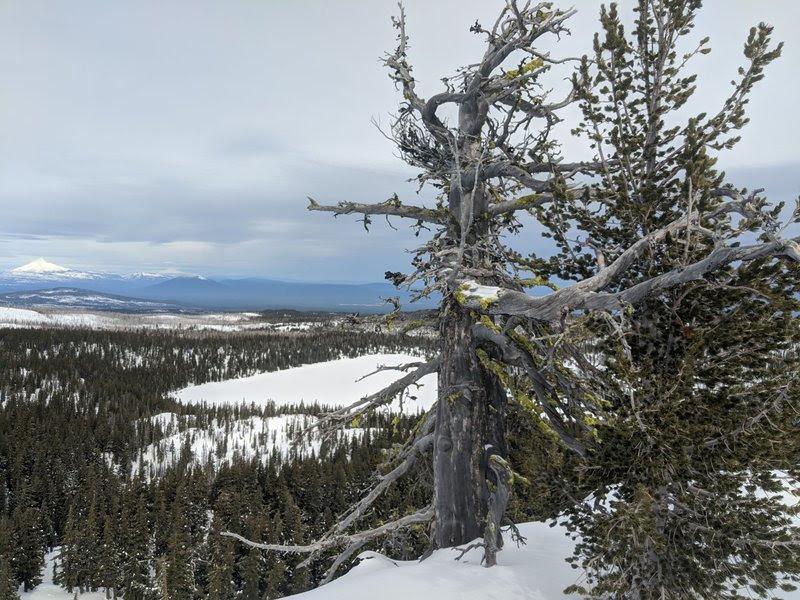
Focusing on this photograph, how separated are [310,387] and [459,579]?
81126mm

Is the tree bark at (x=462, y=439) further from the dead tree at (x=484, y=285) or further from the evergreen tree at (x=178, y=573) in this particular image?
the evergreen tree at (x=178, y=573)

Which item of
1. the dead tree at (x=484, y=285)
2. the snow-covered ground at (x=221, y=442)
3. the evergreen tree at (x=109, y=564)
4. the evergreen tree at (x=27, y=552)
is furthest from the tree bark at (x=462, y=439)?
the snow-covered ground at (x=221, y=442)

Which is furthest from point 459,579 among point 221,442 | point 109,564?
point 221,442

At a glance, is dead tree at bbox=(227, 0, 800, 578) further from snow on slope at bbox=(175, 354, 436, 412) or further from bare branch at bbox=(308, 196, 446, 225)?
snow on slope at bbox=(175, 354, 436, 412)

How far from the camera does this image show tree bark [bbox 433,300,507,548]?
6617mm

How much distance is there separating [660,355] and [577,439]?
58.0 inches

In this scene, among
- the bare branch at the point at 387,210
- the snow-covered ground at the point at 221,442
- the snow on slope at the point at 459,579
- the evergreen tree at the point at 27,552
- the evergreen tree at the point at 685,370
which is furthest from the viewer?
the snow-covered ground at the point at 221,442

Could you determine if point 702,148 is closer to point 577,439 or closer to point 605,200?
point 605,200

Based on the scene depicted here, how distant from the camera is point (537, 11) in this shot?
19.8 feet

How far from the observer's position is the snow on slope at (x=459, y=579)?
536 centimetres

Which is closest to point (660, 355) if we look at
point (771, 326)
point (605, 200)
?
point (771, 326)

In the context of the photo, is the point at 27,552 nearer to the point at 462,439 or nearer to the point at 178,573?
the point at 178,573

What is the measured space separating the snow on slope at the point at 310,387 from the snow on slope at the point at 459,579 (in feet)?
220

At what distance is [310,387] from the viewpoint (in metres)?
83.9
